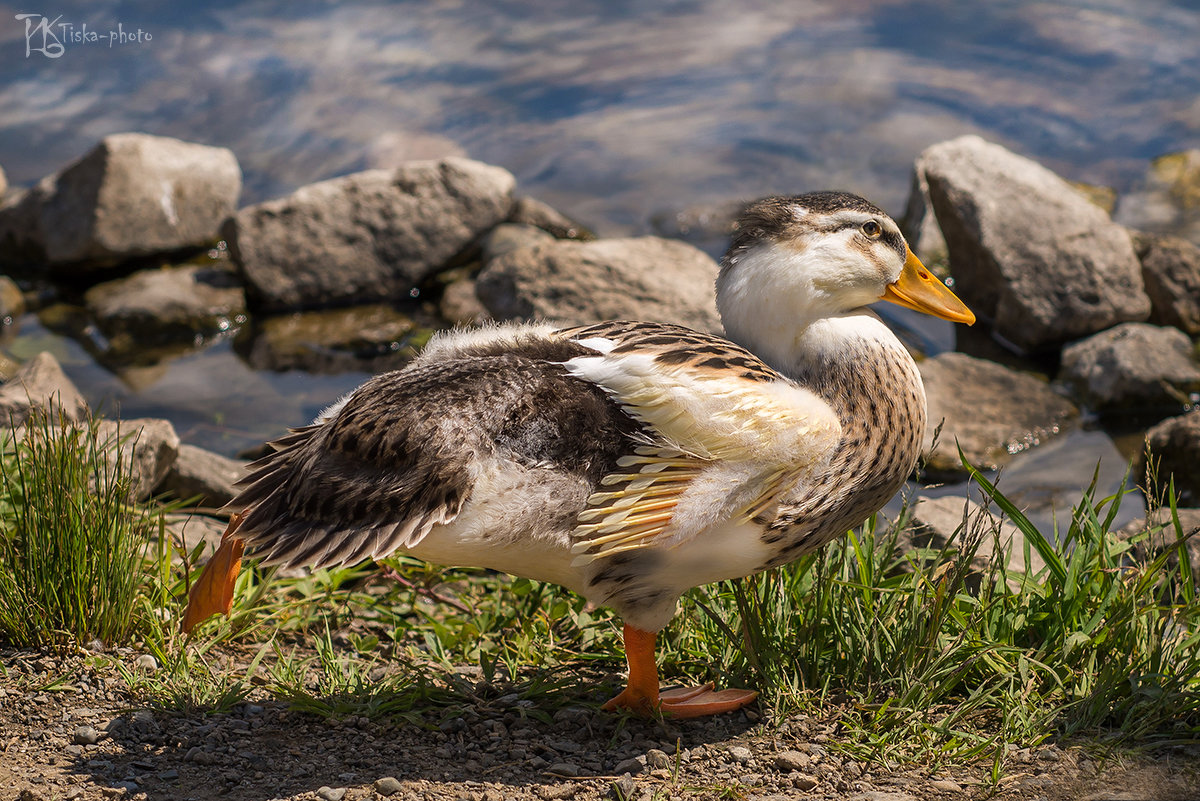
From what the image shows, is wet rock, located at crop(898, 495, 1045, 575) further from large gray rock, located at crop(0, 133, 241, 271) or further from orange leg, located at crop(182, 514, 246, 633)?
large gray rock, located at crop(0, 133, 241, 271)

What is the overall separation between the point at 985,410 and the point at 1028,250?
1.40 meters

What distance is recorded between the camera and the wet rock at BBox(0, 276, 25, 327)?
7.75 m

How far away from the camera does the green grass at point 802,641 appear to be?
3.15m

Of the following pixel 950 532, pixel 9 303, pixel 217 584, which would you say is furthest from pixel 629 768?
pixel 9 303

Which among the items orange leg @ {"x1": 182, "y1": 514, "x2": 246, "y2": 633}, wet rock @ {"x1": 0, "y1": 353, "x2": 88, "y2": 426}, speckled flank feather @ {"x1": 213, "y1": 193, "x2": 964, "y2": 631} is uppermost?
speckled flank feather @ {"x1": 213, "y1": 193, "x2": 964, "y2": 631}

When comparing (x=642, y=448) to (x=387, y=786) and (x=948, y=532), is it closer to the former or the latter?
(x=387, y=786)

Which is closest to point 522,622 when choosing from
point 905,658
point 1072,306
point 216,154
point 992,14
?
point 905,658

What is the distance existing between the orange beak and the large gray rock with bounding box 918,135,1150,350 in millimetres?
3707

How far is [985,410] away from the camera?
243 inches

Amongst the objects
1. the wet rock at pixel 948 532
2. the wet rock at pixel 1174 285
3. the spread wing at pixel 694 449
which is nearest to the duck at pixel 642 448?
the spread wing at pixel 694 449

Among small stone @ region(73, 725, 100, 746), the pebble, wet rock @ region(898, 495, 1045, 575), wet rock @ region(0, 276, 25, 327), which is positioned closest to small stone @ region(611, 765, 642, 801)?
the pebble

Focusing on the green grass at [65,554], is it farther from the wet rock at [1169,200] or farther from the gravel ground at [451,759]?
the wet rock at [1169,200]

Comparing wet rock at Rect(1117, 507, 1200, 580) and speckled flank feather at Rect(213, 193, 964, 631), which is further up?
speckled flank feather at Rect(213, 193, 964, 631)

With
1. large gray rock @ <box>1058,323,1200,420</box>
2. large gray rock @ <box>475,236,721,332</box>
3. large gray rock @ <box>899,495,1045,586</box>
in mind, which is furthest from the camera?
large gray rock @ <box>1058,323,1200,420</box>
